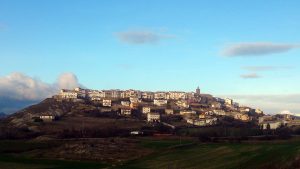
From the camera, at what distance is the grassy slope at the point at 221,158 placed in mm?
56906

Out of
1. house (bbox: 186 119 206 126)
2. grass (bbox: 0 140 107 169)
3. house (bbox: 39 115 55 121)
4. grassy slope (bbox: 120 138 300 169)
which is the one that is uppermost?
Answer: house (bbox: 39 115 55 121)

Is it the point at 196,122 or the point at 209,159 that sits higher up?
the point at 196,122

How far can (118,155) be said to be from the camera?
9056 centimetres

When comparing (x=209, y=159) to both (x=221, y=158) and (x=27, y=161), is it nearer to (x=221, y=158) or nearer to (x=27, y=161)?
(x=221, y=158)

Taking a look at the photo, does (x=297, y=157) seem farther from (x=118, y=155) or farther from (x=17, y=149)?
(x=17, y=149)

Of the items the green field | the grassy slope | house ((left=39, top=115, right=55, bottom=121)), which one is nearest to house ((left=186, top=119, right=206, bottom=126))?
house ((left=39, top=115, right=55, bottom=121))

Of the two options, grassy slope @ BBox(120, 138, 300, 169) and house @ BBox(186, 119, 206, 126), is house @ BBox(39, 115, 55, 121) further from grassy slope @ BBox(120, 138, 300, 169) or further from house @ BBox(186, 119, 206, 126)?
grassy slope @ BBox(120, 138, 300, 169)

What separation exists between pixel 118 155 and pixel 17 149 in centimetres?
2949

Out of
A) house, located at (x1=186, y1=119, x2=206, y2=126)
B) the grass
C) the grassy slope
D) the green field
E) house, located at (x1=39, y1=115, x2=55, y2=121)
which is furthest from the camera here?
house, located at (x1=186, y1=119, x2=206, y2=126)

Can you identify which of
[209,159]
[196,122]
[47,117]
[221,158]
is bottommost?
[209,159]

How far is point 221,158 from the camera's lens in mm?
68188

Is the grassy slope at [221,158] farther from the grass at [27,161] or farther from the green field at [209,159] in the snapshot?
the grass at [27,161]

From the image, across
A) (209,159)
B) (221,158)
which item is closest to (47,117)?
(209,159)

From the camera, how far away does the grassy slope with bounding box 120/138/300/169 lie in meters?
56.9
